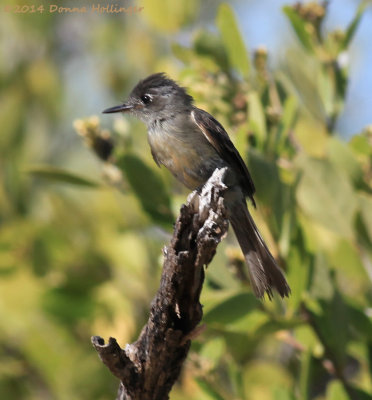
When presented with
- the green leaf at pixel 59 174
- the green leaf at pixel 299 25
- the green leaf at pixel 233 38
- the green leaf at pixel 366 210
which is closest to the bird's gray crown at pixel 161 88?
the green leaf at pixel 233 38

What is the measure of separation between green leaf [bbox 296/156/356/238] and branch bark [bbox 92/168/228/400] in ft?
3.19

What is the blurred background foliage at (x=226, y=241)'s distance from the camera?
3.44 metres

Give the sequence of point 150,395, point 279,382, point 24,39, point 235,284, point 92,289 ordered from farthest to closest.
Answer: point 24,39
point 92,289
point 279,382
point 235,284
point 150,395

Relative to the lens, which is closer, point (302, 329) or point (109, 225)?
point (302, 329)

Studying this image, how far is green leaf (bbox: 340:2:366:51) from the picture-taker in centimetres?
372

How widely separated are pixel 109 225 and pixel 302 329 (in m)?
1.62

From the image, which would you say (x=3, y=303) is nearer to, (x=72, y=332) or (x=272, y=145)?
(x=72, y=332)

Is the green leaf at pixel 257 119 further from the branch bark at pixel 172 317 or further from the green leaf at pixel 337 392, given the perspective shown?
the green leaf at pixel 337 392

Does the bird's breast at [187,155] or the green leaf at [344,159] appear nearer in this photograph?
the green leaf at [344,159]

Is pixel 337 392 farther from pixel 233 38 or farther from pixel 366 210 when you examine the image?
pixel 233 38

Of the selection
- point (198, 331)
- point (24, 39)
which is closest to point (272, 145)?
point (198, 331)

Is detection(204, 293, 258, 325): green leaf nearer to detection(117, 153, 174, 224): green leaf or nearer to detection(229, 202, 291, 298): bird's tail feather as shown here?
detection(229, 202, 291, 298): bird's tail feather

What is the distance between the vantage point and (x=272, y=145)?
12.1 ft

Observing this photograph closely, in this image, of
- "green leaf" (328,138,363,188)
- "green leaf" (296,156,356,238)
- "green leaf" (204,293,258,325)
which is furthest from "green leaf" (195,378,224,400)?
"green leaf" (328,138,363,188)
